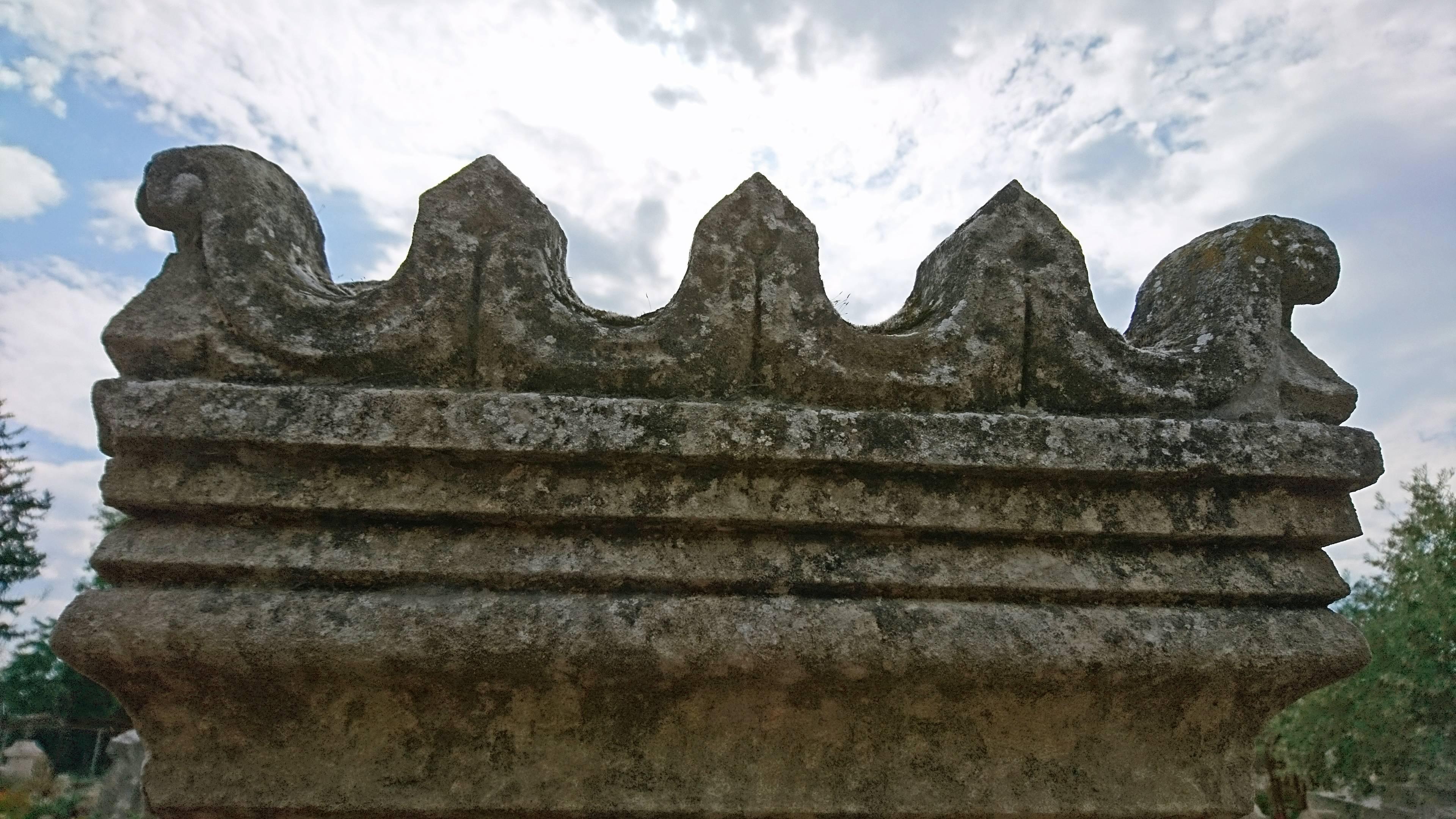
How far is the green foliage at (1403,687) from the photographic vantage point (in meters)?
12.3

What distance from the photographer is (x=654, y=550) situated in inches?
69.4

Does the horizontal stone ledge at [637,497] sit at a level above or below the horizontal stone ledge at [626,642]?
above

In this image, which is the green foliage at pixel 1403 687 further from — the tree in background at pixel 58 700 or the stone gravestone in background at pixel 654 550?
the tree in background at pixel 58 700

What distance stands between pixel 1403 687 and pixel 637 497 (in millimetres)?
15853

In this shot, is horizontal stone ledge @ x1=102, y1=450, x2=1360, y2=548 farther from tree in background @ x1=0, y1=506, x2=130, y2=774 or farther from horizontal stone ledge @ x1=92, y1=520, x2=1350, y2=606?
tree in background @ x1=0, y1=506, x2=130, y2=774

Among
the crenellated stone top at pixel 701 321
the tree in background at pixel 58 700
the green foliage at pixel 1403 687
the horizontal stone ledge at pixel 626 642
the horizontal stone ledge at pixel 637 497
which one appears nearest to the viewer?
the horizontal stone ledge at pixel 626 642

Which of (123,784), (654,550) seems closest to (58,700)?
(123,784)

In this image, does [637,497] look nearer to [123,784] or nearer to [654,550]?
[654,550]

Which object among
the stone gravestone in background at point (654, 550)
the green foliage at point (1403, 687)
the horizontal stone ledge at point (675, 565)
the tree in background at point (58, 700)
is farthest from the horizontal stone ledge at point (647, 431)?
the tree in background at point (58, 700)

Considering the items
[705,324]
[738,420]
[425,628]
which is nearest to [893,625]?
[738,420]

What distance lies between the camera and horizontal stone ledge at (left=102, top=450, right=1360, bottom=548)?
173cm

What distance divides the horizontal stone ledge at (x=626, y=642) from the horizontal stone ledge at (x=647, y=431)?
311 millimetres

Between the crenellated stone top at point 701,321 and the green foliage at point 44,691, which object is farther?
the green foliage at point 44,691

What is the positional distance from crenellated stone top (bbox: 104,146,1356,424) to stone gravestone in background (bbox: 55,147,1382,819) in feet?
0.03
